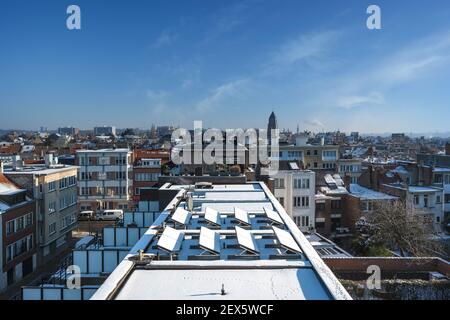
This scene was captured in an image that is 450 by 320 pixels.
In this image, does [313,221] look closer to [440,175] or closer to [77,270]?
[440,175]

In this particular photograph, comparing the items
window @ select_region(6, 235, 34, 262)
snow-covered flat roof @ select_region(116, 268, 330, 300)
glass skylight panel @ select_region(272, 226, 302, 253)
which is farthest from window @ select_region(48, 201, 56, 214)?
snow-covered flat roof @ select_region(116, 268, 330, 300)

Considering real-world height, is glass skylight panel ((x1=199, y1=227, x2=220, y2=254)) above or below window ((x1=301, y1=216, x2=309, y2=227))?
above

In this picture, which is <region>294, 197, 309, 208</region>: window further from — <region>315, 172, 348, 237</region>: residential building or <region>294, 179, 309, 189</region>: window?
<region>315, 172, 348, 237</region>: residential building

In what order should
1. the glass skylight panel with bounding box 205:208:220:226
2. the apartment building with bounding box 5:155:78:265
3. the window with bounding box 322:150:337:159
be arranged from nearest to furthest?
1. the glass skylight panel with bounding box 205:208:220:226
2. the apartment building with bounding box 5:155:78:265
3. the window with bounding box 322:150:337:159

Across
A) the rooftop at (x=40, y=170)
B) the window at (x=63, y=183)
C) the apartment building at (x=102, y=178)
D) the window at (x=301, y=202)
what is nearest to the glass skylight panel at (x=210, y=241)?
the rooftop at (x=40, y=170)

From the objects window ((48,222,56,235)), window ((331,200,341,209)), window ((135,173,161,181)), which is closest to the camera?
window ((48,222,56,235))
